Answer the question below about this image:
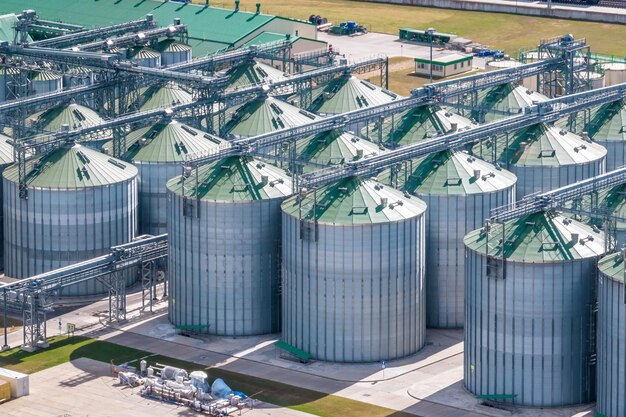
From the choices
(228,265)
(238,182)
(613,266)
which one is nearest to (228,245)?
(228,265)

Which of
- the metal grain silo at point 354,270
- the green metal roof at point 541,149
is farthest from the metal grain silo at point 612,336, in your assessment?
the green metal roof at point 541,149

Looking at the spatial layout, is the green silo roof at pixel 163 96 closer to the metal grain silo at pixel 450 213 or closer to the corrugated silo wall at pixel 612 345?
the metal grain silo at pixel 450 213

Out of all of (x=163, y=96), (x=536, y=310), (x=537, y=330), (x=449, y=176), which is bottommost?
(x=537, y=330)

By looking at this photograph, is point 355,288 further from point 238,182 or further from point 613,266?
point 613,266

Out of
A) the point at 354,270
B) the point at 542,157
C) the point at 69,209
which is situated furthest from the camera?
the point at 542,157

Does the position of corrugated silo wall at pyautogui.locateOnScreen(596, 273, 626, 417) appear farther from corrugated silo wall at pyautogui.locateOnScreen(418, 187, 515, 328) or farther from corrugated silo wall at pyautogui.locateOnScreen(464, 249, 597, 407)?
corrugated silo wall at pyautogui.locateOnScreen(418, 187, 515, 328)

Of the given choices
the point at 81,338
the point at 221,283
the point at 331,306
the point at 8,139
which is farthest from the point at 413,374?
the point at 8,139
